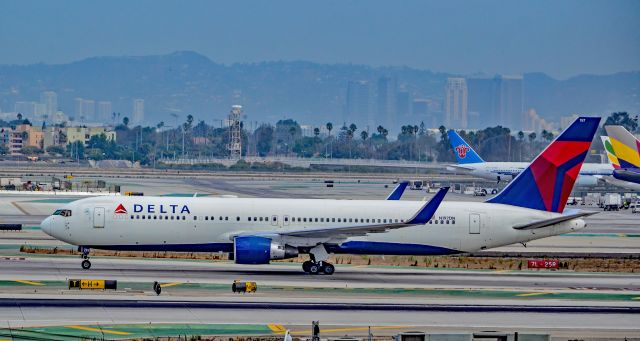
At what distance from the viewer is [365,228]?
5291cm

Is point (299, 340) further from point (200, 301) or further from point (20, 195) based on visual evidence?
point (20, 195)

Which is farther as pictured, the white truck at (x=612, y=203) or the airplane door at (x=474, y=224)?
the white truck at (x=612, y=203)

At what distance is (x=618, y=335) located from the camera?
39.6m

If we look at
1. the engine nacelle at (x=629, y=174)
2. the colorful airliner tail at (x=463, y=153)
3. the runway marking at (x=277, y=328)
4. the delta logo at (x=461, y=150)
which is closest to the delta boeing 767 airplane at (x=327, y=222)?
the runway marking at (x=277, y=328)

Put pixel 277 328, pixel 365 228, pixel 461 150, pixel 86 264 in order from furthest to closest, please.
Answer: pixel 461 150 < pixel 86 264 < pixel 365 228 < pixel 277 328

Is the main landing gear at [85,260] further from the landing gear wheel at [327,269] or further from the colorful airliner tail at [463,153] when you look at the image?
the colorful airliner tail at [463,153]

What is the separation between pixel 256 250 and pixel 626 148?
3850 centimetres

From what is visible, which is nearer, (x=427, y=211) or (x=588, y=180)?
(x=427, y=211)

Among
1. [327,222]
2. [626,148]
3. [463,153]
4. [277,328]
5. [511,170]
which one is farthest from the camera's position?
[463,153]

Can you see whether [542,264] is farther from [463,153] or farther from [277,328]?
[463,153]

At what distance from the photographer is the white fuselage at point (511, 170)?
503ft

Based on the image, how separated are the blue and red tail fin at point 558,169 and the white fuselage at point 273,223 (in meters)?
0.73

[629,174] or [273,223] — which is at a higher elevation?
[629,174]

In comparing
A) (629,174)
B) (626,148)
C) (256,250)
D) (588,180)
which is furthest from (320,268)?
(588,180)
